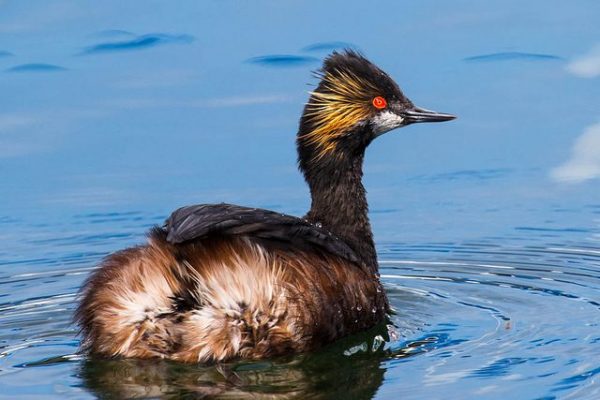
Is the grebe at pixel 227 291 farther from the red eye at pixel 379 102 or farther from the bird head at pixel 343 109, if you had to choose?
the red eye at pixel 379 102

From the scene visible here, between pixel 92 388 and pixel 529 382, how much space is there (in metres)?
1.91

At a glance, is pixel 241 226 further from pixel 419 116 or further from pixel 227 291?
pixel 419 116

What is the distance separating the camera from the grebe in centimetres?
735

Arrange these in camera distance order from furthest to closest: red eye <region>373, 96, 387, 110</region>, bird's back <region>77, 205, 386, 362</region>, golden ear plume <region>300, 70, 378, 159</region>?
red eye <region>373, 96, 387, 110</region>
golden ear plume <region>300, 70, 378, 159</region>
bird's back <region>77, 205, 386, 362</region>

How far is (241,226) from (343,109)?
1400 millimetres

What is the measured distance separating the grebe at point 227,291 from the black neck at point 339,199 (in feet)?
1.47

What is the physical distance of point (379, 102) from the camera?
8891mm

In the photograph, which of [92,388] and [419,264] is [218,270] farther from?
[419,264]

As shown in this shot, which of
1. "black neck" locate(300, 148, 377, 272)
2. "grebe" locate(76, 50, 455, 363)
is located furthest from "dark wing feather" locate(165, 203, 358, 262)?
"black neck" locate(300, 148, 377, 272)

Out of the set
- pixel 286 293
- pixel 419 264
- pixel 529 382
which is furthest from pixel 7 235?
pixel 529 382

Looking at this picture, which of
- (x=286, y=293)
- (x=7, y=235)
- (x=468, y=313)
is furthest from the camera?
(x=7, y=235)

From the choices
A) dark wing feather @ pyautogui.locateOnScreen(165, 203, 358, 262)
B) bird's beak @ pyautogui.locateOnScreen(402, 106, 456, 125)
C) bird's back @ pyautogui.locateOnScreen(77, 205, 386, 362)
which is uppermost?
bird's beak @ pyautogui.locateOnScreen(402, 106, 456, 125)

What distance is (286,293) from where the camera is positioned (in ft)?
24.7

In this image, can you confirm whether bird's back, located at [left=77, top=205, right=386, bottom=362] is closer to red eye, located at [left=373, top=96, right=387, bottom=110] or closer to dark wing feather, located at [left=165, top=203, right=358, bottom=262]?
dark wing feather, located at [left=165, top=203, right=358, bottom=262]
